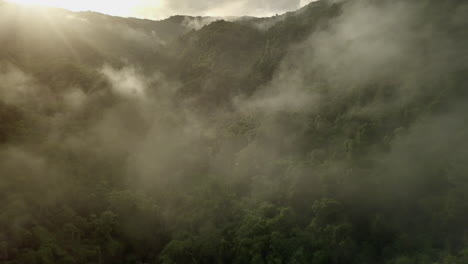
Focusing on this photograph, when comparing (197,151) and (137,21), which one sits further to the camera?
(137,21)

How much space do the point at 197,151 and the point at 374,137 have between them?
37.8m

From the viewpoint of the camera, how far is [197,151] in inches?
3270

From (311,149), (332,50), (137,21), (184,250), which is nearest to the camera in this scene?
(184,250)

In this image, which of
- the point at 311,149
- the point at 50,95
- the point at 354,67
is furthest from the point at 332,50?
the point at 50,95

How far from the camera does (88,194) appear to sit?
59.7 meters

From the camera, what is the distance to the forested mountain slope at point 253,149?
51344mm

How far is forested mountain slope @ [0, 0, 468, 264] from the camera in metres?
51.3

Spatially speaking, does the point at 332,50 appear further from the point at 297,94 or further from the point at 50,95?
the point at 50,95

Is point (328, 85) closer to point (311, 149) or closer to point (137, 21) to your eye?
point (311, 149)

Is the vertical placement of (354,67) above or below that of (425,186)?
above

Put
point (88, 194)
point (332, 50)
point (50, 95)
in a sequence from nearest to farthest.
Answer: point (88, 194) < point (50, 95) < point (332, 50)

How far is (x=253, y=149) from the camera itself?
7894cm

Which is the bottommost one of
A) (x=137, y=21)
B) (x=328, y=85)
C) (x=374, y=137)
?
(x=374, y=137)

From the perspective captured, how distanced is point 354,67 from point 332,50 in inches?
769
